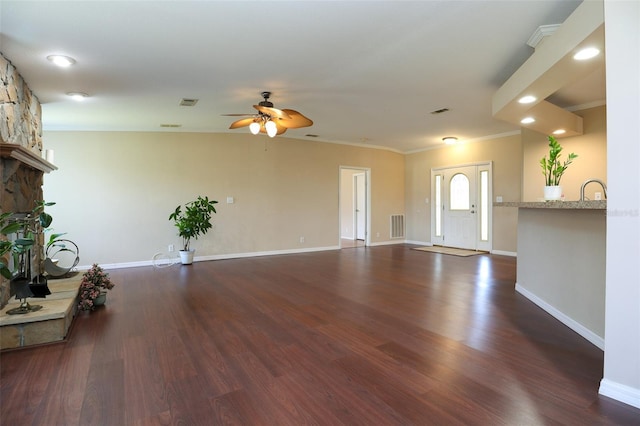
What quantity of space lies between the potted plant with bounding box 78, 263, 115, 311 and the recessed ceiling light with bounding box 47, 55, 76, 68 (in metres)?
2.26

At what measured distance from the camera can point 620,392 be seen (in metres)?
1.82

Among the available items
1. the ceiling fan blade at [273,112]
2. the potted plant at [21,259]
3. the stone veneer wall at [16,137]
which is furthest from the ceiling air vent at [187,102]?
the potted plant at [21,259]

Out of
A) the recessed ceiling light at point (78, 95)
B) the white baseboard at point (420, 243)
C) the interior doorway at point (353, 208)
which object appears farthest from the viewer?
the interior doorway at point (353, 208)

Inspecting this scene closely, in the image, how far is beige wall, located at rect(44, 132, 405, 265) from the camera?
5914 millimetres

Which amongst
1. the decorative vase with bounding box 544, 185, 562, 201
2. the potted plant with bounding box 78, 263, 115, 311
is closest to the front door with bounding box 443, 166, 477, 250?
the decorative vase with bounding box 544, 185, 562, 201

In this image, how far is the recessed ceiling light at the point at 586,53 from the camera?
249 centimetres

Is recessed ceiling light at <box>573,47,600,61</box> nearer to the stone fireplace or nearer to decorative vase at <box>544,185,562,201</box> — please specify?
decorative vase at <box>544,185,562,201</box>

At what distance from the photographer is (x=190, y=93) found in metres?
4.41

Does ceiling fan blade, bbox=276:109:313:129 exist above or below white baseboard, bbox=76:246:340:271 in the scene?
above

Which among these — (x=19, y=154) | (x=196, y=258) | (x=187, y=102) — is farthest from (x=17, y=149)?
(x=196, y=258)

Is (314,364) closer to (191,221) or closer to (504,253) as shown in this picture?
(191,221)

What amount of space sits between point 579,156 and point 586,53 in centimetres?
325

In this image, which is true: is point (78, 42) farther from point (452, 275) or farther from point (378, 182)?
point (378, 182)

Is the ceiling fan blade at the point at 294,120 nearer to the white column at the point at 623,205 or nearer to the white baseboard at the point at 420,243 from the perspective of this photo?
the white column at the point at 623,205
